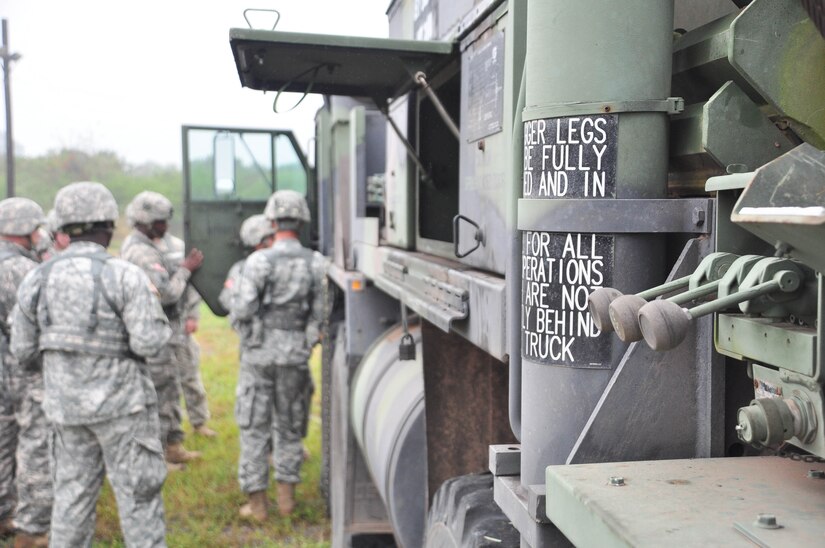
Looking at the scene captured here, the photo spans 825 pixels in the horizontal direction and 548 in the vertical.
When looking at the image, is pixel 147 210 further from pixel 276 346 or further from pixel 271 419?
pixel 271 419

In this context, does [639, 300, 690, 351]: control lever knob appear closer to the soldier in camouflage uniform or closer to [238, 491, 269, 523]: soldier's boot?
[238, 491, 269, 523]: soldier's boot

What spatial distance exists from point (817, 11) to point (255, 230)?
6395mm

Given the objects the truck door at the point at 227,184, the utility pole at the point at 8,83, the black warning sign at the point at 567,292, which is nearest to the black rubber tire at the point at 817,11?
the black warning sign at the point at 567,292

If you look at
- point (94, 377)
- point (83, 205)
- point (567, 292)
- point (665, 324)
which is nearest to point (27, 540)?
point (94, 377)

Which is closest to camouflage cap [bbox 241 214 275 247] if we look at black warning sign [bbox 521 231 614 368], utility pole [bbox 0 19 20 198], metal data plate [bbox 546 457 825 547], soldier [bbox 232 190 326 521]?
soldier [bbox 232 190 326 521]

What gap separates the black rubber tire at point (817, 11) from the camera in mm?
1296

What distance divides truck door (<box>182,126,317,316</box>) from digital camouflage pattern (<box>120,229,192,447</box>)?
0.33 m

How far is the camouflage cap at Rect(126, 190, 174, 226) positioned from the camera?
7.04m

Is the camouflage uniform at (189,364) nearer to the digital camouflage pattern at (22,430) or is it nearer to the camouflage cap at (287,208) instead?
the camouflage cap at (287,208)

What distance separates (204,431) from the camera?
820 centimetres

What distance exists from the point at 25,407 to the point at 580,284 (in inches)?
187

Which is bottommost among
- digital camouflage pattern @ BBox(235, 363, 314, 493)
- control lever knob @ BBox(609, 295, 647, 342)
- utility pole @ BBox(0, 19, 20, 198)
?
digital camouflage pattern @ BBox(235, 363, 314, 493)

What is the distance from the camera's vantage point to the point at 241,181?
7949mm

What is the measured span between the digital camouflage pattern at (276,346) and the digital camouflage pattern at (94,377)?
179 centimetres
